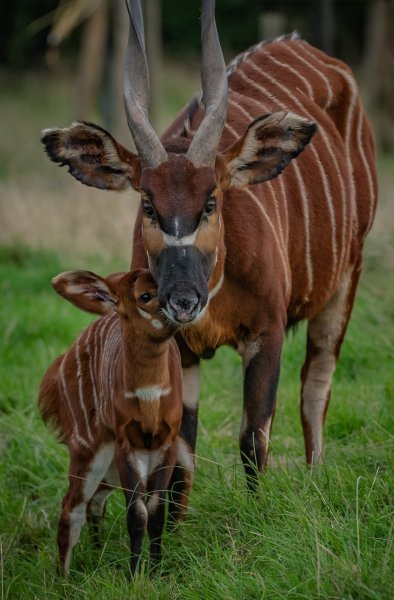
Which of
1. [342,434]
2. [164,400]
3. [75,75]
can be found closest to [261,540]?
[164,400]

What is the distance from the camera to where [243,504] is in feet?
13.9

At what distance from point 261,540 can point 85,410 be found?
42.6 inches

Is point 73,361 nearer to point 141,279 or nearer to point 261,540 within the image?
point 141,279

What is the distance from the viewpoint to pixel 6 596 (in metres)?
4.34

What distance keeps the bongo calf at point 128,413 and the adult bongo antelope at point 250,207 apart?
0.57 ft

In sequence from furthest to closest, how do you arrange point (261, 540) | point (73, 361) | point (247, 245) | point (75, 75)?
point (75, 75), point (73, 361), point (247, 245), point (261, 540)

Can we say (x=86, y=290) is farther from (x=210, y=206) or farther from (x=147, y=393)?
(x=210, y=206)

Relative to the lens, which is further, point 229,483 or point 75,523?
point 229,483

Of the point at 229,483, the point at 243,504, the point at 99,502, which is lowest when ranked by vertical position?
the point at 99,502

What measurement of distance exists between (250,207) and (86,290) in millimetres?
725

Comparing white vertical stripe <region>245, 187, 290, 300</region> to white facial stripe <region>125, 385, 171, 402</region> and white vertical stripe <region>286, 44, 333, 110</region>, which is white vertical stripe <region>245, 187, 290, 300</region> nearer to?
white facial stripe <region>125, 385, 171, 402</region>

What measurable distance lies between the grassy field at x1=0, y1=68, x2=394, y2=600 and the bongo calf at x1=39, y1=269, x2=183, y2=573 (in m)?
0.17

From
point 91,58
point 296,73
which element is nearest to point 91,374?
point 296,73

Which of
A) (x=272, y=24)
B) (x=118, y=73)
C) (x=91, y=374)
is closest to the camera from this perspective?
(x=91, y=374)
